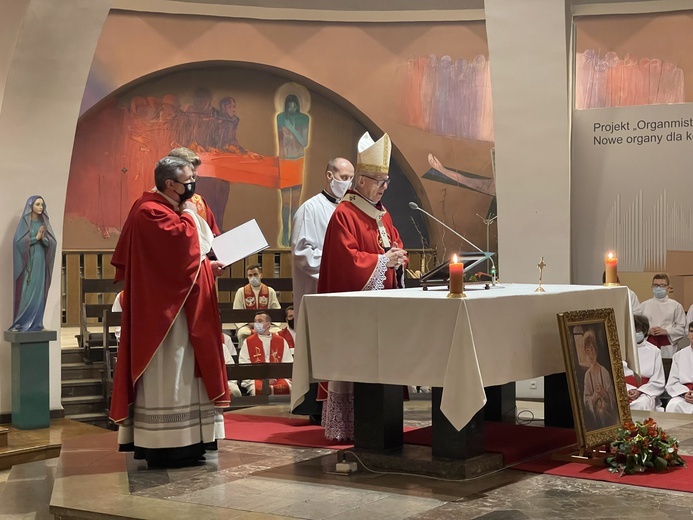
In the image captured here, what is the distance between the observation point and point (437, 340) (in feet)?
15.6

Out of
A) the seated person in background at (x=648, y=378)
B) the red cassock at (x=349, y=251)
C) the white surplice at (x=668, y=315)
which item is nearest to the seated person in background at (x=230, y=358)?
the red cassock at (x=349, y=251)

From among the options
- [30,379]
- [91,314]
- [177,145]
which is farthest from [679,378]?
[177,145]

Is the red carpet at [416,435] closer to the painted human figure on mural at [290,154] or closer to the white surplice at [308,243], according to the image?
the white surplice at [308,243]

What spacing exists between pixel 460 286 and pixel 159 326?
1.60m

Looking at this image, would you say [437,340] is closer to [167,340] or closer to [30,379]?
[167,340]

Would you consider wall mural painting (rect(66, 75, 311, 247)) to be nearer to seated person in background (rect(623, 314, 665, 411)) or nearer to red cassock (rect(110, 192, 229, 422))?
seated person in background (rect(623, 314, 665, 411))

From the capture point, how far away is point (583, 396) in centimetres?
517

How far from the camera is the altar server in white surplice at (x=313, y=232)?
264 inches

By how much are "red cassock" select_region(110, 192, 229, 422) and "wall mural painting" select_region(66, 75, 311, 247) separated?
28.3 feet

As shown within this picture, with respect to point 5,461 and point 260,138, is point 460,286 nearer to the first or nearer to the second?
point 5,461

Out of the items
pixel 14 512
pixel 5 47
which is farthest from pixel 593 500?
pixel 5 47

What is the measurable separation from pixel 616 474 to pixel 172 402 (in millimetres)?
2292

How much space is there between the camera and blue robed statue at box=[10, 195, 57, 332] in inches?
316

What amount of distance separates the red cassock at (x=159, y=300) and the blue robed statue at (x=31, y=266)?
3.00 metres
